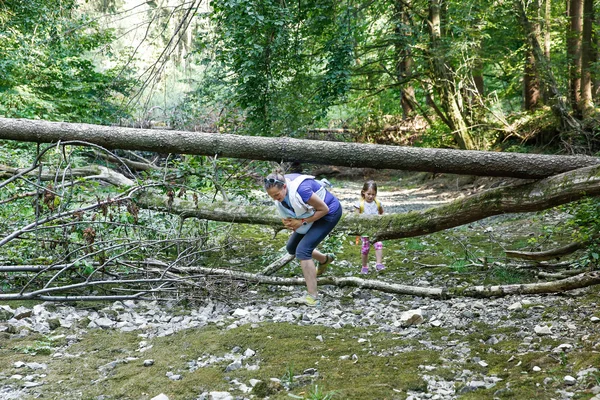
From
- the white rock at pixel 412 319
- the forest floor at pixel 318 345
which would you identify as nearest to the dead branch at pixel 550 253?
the forest floor at pixel 318 345

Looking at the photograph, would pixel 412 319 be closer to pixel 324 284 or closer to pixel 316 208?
pixel 316 208

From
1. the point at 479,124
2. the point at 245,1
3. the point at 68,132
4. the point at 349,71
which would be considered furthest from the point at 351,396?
the point at 479,124

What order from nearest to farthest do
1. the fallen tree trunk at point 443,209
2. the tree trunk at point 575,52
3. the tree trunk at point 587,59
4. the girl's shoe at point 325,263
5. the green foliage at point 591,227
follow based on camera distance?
the fallen tree trunk at point 443,209
the green foliage at point 591,227
the girl's shoe at point 325,263
the tree trunk at point 587,59
the tree trunk at point 575,52

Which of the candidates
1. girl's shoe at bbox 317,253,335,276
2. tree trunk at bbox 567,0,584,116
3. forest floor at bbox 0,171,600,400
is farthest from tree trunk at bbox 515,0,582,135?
girl's shoe at bbox 317,253,335,276

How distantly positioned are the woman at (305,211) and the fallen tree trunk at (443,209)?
94 cm

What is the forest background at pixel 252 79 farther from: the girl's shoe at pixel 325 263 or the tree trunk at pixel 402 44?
the girl's shoe at pixel 325 263

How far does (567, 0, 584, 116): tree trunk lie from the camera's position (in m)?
11.6

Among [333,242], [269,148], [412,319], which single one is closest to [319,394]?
[412,319]

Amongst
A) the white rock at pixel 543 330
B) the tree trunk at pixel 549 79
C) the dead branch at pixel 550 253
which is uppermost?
the tree trunk at pixel 549 79

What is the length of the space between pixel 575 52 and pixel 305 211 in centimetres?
974

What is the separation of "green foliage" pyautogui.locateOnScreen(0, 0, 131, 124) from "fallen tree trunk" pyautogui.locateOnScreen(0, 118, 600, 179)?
140 inches

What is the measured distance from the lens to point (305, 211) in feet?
17.6

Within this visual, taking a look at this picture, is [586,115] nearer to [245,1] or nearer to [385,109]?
[245,1]

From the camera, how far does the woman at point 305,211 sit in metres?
5.16
